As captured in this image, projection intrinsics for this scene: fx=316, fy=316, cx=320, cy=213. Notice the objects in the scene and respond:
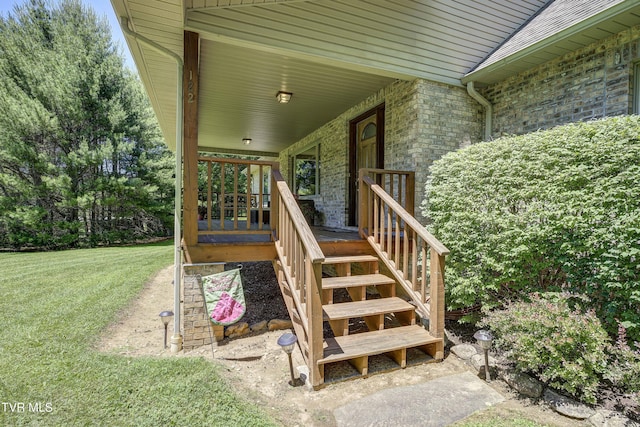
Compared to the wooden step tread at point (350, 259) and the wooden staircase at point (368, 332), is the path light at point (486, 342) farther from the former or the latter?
the wooden step tread at point (350, 259)

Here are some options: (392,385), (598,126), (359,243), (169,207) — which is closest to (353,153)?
(359,243)

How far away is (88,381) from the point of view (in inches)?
101

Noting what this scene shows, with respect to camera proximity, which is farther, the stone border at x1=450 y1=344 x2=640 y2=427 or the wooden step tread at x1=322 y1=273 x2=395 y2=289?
the wooden step tread at x1=322 y1=273 x2=395 y2=289

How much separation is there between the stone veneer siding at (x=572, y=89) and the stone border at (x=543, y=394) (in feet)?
10.8

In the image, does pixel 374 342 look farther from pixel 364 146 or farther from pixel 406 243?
pixel 364 146

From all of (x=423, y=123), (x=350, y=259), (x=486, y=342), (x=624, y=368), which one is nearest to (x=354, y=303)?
(x=350, y=259)

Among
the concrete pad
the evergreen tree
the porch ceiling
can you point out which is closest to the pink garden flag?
the concrete pad

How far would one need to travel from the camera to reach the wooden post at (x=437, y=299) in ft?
9.87

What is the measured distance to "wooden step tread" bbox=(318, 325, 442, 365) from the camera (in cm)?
271

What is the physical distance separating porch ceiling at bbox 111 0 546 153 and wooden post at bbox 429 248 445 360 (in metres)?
3.04

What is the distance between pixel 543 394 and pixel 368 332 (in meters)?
1.45

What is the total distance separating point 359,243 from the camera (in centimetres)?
429

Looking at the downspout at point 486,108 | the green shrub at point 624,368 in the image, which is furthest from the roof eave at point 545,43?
the green shrub at point 624,368

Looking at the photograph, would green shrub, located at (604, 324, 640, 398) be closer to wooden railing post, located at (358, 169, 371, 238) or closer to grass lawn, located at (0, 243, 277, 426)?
grass lawn, located at (0, 243, 277, 426)
